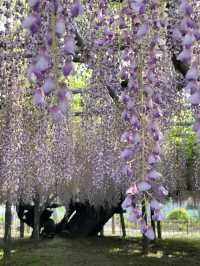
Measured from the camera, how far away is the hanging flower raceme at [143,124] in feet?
5.54

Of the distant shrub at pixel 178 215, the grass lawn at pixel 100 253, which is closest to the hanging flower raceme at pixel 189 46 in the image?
the grass lawn at pixel 100 253

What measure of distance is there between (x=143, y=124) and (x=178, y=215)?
28.6 meters

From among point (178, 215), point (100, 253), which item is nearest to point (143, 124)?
point (100, 253)

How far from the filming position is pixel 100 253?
43.7 ft

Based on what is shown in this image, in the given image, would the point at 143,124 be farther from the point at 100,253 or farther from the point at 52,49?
the point at 100,253

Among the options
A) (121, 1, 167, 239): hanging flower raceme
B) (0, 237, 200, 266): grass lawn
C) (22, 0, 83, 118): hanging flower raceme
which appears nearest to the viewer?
(22, 0, 83, 118): hanging flower raceme

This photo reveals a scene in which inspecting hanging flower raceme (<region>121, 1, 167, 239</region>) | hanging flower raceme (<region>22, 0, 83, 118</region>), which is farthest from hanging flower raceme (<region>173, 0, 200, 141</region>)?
hanging flower raceme (<region>22, 0, 83, 118</region>)

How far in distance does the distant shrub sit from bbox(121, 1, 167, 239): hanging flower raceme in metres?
27.9

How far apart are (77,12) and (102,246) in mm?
14227

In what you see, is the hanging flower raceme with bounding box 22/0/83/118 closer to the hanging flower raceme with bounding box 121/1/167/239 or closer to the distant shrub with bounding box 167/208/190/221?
the hanging flower raceme with bounding box 121/1/167/239

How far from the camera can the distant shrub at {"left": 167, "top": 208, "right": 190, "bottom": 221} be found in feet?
96.8


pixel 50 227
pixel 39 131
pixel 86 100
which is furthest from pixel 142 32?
pixel 50 227

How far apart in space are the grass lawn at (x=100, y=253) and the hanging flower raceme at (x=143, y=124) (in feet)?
31.7

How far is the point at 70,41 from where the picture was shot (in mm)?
1540
